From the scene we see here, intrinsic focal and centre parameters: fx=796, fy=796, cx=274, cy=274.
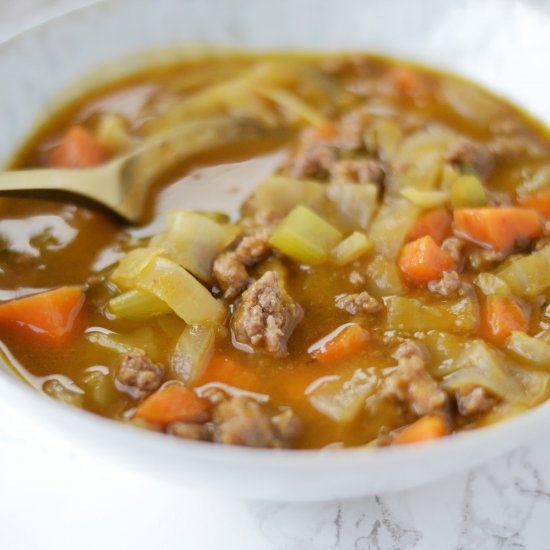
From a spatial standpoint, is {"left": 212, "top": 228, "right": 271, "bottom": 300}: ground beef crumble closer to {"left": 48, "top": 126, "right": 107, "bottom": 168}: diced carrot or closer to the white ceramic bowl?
{"left": 48, "top": 126, "right": 107, "bottom": 168}: diced carrot

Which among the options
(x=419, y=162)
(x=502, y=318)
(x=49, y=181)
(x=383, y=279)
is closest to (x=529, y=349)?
(x=502, y=318)

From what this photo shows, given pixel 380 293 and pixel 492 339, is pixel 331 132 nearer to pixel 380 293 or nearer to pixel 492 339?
pixel 380 293

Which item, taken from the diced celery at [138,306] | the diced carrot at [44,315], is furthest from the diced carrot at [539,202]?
the diced carrot at [44,315]

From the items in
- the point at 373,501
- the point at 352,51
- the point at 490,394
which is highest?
the point at 352,51

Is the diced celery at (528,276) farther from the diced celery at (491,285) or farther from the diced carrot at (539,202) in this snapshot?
the diced carrot at (539,202)

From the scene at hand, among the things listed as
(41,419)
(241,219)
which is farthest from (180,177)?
(41,419)

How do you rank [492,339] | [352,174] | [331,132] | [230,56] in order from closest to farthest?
[492,339]
[352,174]
[331,132]
[230,56]

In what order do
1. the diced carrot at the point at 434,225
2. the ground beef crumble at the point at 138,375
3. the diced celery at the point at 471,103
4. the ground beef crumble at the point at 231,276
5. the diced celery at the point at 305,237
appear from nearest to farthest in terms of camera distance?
the ground beef crumble at the point at 138,375, the ground beef crumble at the point at 231,276, the diced celery at the point at 305,237, the diced carrot at the point at 434,225, the diced celery at the point at 471,103

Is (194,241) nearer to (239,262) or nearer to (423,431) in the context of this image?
(239,262)
